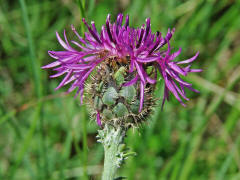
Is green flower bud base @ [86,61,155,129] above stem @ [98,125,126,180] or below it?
above

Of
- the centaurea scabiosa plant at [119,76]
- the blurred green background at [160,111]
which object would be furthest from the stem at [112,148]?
the blurred green background at [160,111]

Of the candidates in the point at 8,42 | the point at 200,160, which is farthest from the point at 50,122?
the point at 200,160

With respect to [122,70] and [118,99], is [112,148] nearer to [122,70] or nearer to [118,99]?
[118,99]

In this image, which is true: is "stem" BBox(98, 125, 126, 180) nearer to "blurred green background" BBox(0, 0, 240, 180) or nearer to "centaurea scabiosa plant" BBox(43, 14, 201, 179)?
"centaurea scabiosa plant" BBox(43, 14, 201, 179)

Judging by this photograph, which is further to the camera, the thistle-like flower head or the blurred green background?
the blurred green background

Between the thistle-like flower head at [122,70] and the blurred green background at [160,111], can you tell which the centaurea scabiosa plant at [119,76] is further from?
the blurred green background at [160,111]

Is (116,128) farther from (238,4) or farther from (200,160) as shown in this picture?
(238,4)

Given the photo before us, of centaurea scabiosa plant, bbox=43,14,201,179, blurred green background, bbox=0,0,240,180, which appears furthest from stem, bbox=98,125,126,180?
blurred green background, bbox=0,0,240,180
